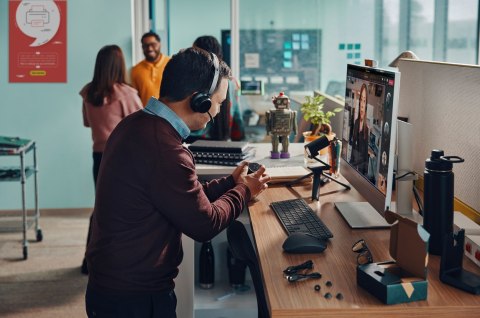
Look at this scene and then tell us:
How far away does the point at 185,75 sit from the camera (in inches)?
85.0

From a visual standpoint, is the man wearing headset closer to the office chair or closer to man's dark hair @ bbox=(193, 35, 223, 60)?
the office chair

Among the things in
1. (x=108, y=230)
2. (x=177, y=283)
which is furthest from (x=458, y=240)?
(x=177, y=283)

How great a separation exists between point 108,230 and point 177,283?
46.7 inches

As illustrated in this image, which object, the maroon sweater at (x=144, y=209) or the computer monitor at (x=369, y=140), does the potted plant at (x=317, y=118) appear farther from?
the maroon sweater at (x=144, y=209)

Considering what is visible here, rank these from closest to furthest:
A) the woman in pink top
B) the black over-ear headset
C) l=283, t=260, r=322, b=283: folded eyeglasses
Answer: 1. l=283, t=260, r=322, b=283: folded eyeglasses
2. the black over-ear headset
3. the woman in pink top

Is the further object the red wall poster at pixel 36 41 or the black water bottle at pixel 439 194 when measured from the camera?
the red wall poster at pixel 36 41

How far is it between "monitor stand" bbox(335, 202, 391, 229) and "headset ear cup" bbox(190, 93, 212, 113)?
66 cm

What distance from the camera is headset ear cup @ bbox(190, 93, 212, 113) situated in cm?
215

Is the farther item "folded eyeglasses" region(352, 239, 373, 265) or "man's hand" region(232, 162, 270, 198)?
"man's hand" region(232, 162, 270, 198)

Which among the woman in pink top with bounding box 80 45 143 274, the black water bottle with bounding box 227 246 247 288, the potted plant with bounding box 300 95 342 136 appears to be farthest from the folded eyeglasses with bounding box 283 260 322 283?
the woman in pink top with bounding box 80 45 143 274

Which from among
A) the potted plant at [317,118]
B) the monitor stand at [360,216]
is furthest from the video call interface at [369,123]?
the potted plant at [317,118]

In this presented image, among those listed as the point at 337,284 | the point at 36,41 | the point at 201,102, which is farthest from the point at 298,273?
the point at 36,41

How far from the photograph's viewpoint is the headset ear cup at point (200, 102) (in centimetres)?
215

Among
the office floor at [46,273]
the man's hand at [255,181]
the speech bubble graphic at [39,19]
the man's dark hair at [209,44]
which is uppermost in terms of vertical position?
the speech bubble graphic at [39,19]
